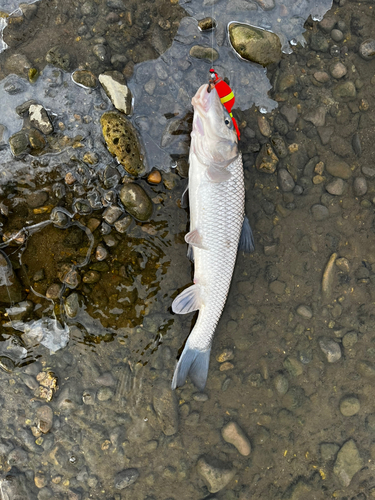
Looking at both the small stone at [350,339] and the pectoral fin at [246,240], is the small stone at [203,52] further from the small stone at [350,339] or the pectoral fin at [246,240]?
the small stone at [350,339]

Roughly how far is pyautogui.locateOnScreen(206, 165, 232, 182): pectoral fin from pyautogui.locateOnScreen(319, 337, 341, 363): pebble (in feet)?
6.29

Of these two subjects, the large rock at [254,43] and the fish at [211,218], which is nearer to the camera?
the fish at [211,218]

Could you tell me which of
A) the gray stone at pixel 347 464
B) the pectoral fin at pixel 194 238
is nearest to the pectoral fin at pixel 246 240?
the pectoral fin at pixel 194 238

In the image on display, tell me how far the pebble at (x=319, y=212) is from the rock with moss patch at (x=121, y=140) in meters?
1.76

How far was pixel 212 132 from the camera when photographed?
279 centimetres

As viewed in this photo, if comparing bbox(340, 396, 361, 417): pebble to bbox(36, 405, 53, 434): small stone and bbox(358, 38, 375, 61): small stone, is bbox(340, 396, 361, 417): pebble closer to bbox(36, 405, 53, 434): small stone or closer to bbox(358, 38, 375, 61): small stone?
bbox(36, 405, 53, 434): small stone

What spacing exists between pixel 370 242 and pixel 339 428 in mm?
1923

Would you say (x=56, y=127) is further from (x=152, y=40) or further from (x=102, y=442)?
(x=102, y=442)

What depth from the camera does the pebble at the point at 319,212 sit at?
327 cm

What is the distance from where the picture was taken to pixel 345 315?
11.0ft

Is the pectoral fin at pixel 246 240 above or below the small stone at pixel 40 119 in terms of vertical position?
below

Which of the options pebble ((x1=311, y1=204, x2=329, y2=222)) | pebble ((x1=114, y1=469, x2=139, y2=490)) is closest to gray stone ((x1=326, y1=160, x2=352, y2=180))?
pebble ((x1=311, y1=204, x2=329, y2=222))

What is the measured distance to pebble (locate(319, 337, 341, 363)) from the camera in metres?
3.30

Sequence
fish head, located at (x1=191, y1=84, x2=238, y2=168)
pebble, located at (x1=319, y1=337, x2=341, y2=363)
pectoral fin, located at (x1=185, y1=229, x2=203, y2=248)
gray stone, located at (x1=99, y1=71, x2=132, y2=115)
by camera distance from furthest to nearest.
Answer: pebble, located at (x1=319, y1=337, x2=341, y2=363)
gray stone, located at (x1=99, y1=71, x2=132, y2=115)
pectoral fin, located at (x1=185, y1=229, x2=203, y2=248)
fish head, located at (x1=191, y1=84, x2=238, y2=168)
